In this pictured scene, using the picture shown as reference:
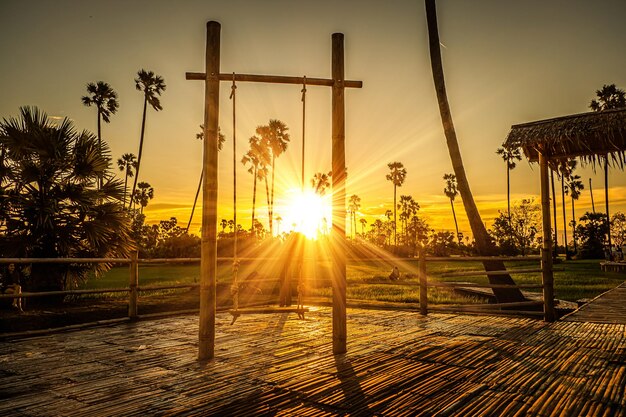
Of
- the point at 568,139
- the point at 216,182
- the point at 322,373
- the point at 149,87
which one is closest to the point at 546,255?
the point at 568,139

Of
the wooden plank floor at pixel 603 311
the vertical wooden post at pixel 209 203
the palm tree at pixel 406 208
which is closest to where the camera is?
the vertical wooden post at pixel 209 203

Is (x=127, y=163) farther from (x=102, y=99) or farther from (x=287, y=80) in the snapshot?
(x=287, y=80)

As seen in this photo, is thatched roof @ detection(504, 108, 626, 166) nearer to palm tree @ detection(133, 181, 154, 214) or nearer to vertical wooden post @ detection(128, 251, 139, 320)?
vertical wooden post @ detection(128, 251, 139, 320)

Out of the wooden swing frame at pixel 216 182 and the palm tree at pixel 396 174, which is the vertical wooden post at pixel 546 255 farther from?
the palm tree at pixel 396 174

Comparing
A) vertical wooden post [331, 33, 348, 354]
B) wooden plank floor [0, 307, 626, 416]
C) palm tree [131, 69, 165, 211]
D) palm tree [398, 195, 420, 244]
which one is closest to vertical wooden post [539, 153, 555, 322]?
wooden plank floor [0, 307, 626, 416]

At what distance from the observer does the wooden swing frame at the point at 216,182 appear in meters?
4.40

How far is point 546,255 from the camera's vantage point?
707cm

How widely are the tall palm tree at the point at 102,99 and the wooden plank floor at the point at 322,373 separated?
32.6 m

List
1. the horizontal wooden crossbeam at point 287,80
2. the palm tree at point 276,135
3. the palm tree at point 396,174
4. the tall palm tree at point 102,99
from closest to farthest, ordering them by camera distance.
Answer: the horizontal wooden crossbeam at point 287,80, the tall palm tree at point 102,99, the palm tree at point 276,135, the palm tree at point 396,174

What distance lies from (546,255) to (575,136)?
276cm

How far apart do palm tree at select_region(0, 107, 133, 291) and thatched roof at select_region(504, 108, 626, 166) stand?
9.46 metres

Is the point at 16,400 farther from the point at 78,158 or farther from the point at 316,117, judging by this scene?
the point at 78,158

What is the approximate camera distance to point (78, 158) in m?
9.75

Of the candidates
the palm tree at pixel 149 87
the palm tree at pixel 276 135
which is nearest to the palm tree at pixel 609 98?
the palm tree at pixel 276 135
